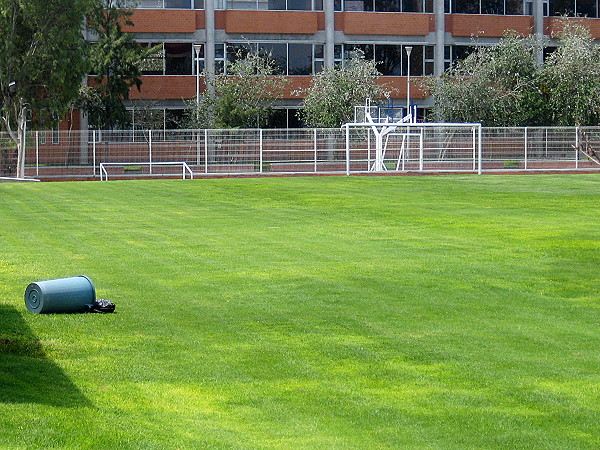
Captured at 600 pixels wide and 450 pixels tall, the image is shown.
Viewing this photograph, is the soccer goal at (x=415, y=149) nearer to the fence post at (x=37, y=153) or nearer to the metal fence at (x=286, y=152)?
the metal fence at (x=286, y=152)

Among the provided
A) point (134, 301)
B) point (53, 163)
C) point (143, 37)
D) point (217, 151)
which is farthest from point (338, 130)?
point (134, 301)

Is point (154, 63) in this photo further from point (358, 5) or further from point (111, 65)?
point (358, 5)

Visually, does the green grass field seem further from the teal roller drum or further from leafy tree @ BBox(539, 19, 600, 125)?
leafy tree @ BBox(539, 19, 600, 125)

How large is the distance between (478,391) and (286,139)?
148 feet

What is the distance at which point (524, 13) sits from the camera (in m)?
73.7

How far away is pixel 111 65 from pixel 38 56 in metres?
12.6

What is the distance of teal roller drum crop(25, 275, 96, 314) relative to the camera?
1208 cm

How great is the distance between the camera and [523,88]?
217 feet

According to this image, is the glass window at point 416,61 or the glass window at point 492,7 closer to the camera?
the glass window at point 416,61

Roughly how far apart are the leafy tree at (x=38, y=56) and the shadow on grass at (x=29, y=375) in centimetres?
4073

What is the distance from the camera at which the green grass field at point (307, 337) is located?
7.69 m

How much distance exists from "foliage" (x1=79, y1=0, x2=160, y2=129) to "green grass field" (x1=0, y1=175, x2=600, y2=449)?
134 feet

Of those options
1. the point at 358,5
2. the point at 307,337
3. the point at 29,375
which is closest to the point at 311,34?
the point at 358,5

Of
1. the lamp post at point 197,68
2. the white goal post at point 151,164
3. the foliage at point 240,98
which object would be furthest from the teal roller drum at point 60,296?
the lamp post at point 197,68
